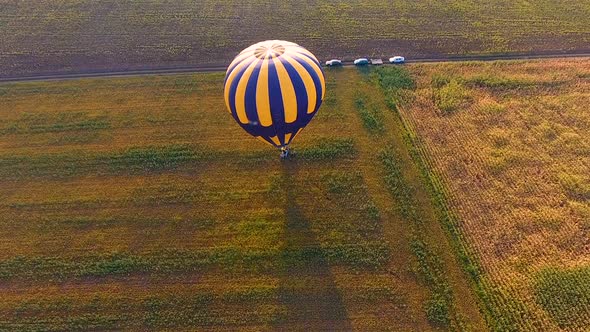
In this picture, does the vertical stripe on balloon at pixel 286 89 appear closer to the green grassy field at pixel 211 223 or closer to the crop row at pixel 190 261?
the green grassy field at pixel 211 223

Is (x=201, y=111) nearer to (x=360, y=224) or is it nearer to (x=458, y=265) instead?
(x=360, y=224)

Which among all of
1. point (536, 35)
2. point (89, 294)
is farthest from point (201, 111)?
point (536, 35)

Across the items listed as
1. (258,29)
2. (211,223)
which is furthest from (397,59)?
(211,223)

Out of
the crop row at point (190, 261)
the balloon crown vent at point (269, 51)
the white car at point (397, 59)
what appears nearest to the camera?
the balloon crown vent at point (269, 51)

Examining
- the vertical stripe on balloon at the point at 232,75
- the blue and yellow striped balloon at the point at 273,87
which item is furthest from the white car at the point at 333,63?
the vertical stripe on balloon at the point at 232,75

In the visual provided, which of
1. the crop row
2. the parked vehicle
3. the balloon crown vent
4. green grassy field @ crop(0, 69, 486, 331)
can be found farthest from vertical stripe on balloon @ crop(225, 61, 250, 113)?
the parked vehicle
